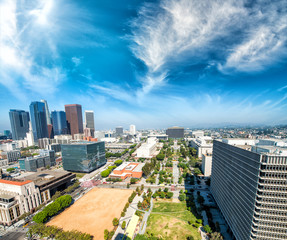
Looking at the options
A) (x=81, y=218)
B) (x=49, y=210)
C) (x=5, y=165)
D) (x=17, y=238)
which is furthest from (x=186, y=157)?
(x=5, y=165)

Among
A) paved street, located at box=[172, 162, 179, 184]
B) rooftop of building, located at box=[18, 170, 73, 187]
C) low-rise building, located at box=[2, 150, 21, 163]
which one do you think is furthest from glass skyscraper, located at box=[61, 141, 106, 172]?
low-rise building, located at box=[2, 150, 21, 163]

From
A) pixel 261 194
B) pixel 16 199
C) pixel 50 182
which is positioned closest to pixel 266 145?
pixel 261 194

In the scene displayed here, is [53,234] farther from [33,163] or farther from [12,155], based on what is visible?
[12,155]

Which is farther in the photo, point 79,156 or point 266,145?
point 79,156

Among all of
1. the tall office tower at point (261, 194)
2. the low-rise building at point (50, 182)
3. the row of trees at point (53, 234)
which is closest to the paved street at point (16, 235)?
the row of trees at point (53, 234)

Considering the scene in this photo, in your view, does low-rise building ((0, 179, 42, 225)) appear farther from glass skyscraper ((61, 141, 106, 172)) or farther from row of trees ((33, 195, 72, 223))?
glass skyscraper ((61, 141, 106, 172))

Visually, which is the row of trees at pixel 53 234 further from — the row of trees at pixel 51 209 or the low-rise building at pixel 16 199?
the low-rise building at pixel 16 199
